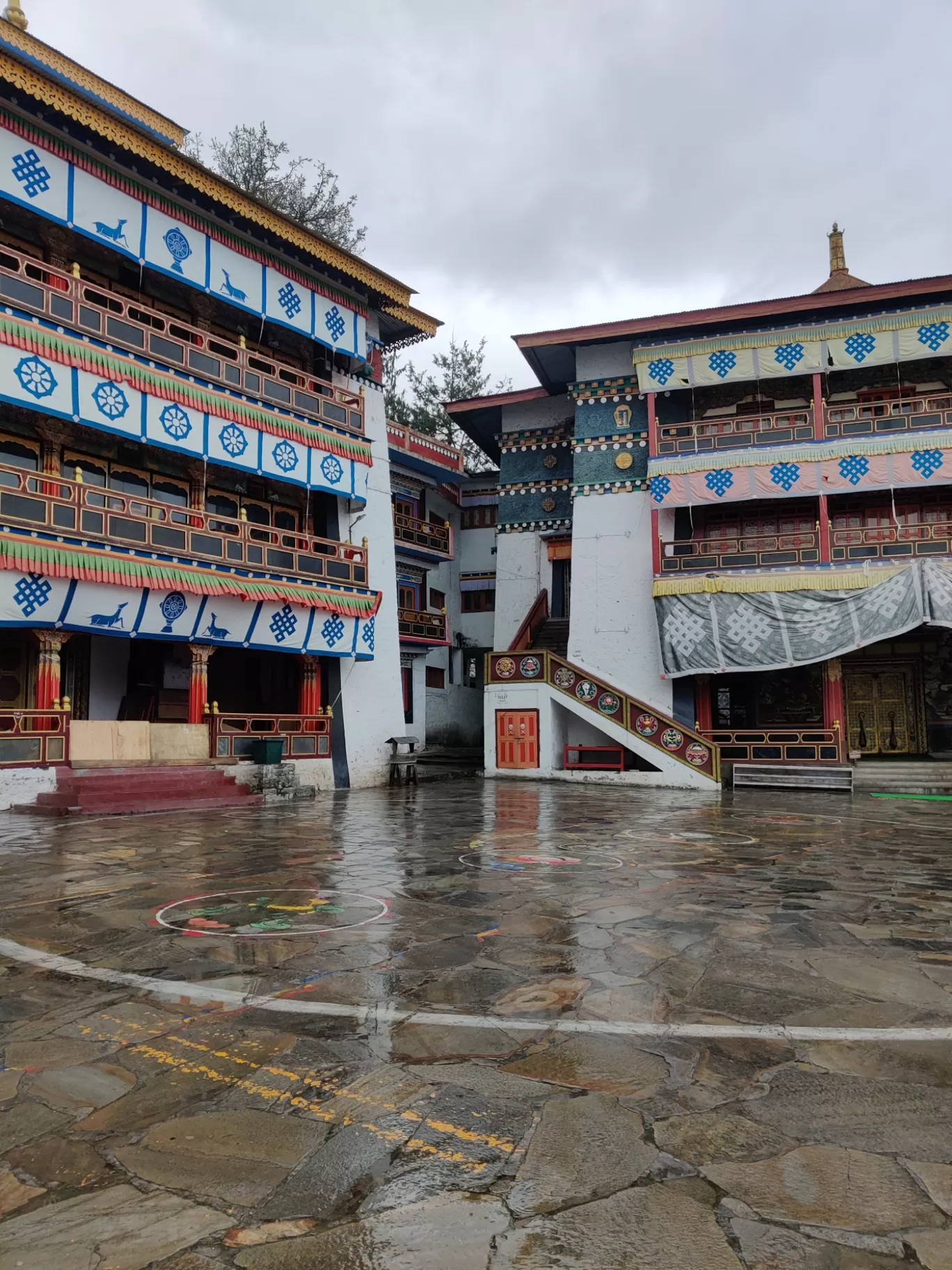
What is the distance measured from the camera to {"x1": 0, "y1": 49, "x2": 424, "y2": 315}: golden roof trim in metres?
13.7

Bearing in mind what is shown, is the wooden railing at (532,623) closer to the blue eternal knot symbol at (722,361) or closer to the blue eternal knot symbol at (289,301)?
the blue eternal knot symbol at (722,361)

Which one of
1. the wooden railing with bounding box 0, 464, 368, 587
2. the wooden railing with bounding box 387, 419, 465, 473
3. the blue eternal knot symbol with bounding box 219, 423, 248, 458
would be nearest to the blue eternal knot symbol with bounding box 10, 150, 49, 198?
the wooden railing with bounding box 0, 464, 368, 587

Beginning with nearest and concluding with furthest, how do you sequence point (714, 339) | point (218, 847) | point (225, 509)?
point (218, 847)
point (225, 509)
point (714, 339)

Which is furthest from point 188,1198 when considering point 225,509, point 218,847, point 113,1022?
point 225,509

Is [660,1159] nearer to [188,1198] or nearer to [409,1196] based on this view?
[409,1196]

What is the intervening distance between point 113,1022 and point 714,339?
21213mm

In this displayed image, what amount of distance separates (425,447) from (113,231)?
1317cm

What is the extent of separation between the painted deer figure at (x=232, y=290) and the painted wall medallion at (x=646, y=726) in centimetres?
1253

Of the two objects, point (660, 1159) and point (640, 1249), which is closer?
A: point (640, 1249)

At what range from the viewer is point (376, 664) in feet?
67.4

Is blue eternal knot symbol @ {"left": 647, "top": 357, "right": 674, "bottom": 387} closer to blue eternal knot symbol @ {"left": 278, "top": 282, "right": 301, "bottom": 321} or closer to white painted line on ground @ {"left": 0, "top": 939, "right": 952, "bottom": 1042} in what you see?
blue eternal knot symbol @ {"left": 278, "top": 282, "right": 301, "bottom": 321}

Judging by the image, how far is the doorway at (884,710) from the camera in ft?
69.9

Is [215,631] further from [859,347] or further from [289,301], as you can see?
[859,347]

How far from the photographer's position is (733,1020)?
3604 mm
